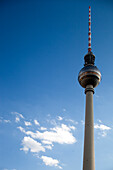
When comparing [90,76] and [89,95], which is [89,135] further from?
[90,76]

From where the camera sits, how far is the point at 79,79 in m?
46.0

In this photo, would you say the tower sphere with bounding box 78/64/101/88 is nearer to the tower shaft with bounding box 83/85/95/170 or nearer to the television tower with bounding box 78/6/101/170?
the television tower with bounding box 78/6/101/170

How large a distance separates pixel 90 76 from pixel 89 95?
13.7 feet

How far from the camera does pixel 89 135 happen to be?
37.4 m

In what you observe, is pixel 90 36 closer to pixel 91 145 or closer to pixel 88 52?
pixel 88 52

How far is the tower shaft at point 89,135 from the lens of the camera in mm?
34281

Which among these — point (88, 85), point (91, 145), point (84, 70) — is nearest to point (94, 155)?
point (91, 145)

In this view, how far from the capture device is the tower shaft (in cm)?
3428

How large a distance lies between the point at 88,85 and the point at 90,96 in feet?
9.70

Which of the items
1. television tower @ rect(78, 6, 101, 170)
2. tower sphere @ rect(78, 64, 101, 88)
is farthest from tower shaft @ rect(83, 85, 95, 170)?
tower sphere @ rect(78, 64, 101, 88)

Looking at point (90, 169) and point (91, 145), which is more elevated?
point (91, 145)

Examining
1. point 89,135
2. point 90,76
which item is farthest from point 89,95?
point 89,135

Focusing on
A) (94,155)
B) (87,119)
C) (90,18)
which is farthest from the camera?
(90,18)

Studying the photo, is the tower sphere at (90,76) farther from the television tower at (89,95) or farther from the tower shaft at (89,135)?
the tower shaft at (89,135)
